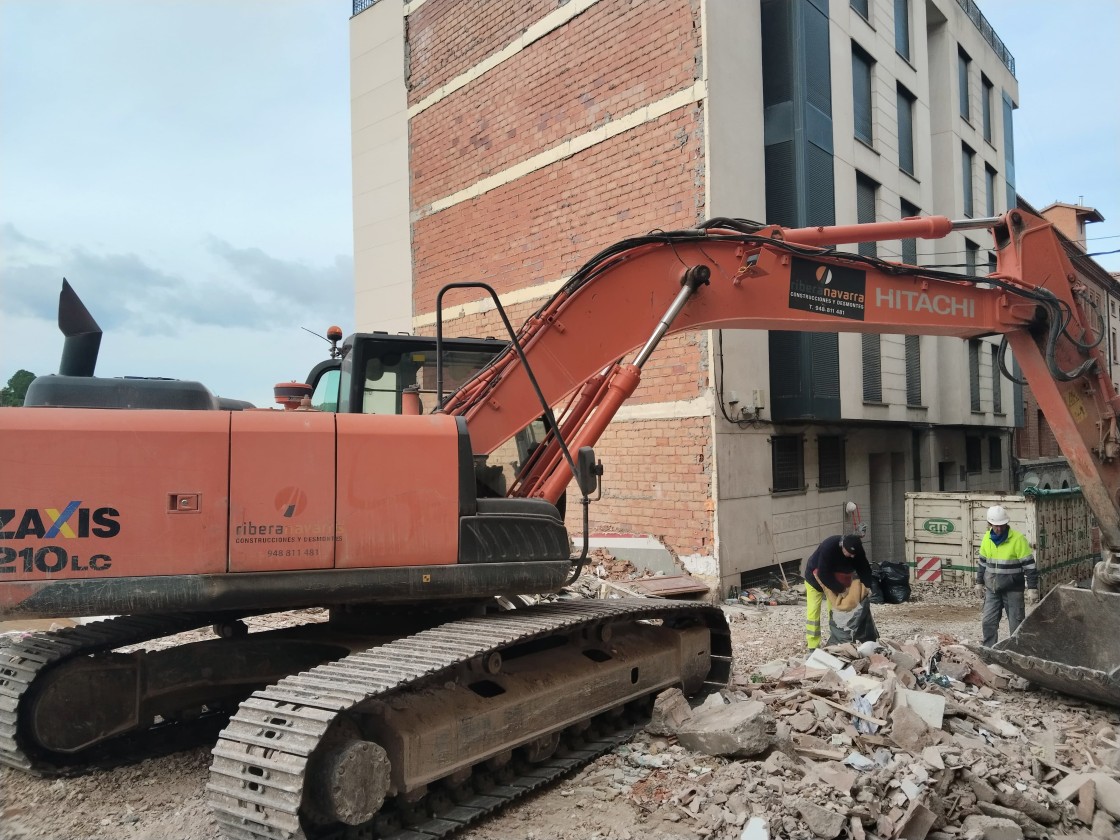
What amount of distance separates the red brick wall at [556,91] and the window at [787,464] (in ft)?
16.5

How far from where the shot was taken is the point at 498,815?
394 centimetres

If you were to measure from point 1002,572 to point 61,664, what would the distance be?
746cm

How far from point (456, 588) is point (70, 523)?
1.76 meters

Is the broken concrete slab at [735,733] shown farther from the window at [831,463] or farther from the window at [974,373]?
the window at [974,373]

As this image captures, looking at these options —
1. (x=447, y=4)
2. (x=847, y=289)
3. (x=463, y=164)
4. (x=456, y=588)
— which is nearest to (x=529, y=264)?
(x=463, y=164)

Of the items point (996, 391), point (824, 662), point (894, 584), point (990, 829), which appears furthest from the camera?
point (996, 391)

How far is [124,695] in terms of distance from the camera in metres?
4.55

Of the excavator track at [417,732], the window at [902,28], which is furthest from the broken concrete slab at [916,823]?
the window at [902,28]

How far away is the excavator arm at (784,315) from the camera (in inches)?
195

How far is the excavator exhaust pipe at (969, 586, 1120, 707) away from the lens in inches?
225

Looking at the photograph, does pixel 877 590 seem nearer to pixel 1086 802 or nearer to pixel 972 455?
pixel 1086 802

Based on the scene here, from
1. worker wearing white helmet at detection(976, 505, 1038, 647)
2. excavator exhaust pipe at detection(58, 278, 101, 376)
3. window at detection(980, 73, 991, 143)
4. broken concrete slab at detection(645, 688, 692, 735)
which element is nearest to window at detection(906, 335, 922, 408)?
worker wearing white helmet at detection(976, 505, 1038, 647)

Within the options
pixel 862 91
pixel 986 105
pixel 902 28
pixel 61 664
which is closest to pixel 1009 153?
pixel 986 105

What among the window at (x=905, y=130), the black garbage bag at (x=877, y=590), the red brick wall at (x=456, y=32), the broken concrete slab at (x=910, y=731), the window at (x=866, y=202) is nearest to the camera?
the broken concrete slab at (x=910, y=731)
